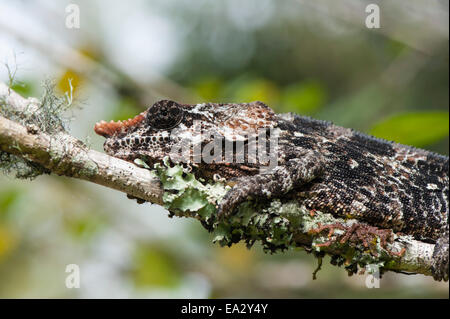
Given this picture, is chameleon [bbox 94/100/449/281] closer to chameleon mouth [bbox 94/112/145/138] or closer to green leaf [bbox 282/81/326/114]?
chameleon mouth [bbox 94/112/145/138]

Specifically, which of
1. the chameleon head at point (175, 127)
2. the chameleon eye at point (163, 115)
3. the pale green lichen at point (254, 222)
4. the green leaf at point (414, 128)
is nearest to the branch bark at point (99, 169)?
the pale green lichen at point (254, 222)

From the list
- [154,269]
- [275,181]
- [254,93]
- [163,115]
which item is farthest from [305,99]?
[154,269]

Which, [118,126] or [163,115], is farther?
[118,126]

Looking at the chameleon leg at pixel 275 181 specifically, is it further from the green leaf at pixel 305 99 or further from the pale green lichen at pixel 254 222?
the green leaf at pixel 305 99

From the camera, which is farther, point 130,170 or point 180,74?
point 180,74

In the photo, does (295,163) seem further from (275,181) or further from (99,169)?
(99,169)

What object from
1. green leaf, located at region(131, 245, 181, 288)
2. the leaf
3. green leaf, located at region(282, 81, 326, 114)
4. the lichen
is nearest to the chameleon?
the lichen

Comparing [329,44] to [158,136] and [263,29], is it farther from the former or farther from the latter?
[158,136]

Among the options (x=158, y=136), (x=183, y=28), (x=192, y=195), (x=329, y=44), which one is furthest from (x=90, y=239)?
(x=329, y=44)
